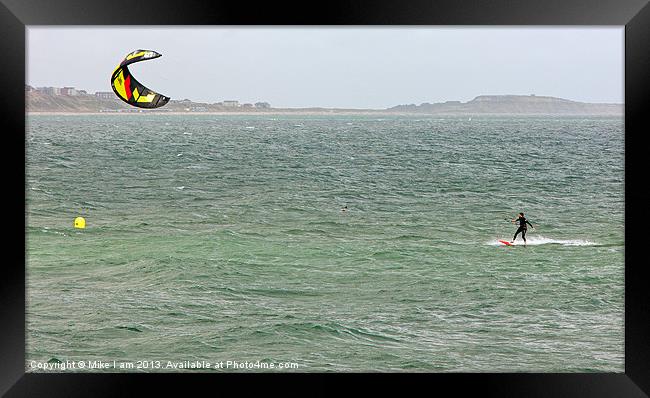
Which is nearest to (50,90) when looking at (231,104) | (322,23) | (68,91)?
(68,91)

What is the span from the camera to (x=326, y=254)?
31.1 m

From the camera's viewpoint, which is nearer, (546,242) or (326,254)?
(326,254)

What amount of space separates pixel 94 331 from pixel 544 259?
16660 millimetres

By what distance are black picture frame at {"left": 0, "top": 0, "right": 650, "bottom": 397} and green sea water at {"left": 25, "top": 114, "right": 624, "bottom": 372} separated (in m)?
2.01

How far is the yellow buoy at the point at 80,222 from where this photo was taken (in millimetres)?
36269

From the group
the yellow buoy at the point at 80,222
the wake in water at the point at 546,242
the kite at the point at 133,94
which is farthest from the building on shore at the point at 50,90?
the kite at the point at 133,94

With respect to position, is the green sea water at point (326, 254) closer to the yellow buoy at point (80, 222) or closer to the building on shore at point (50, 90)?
the yellow buoy at point (80, 222)

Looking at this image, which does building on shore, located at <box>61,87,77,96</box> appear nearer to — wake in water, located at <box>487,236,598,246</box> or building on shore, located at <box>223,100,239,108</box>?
building on shore, located at <box>223,100,239,108</box>

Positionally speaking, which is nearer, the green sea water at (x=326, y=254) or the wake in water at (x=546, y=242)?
the green sea water at (x=326, y=254)

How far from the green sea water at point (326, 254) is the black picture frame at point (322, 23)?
201 centimetres

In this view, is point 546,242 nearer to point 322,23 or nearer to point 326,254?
point 326,254

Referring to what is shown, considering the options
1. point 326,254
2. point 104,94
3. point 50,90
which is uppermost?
point 104,94

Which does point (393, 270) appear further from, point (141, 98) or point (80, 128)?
point (80, 128)

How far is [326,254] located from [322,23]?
86.2ft
